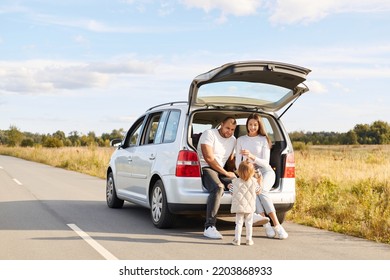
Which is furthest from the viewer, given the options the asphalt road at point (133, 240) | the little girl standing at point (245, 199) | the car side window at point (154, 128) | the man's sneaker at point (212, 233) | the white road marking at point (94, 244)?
the car side window at point (154, 128)

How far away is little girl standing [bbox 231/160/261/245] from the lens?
7.52 m

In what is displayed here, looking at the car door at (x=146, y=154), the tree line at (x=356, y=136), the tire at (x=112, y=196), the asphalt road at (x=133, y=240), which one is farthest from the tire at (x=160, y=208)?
the tree line at (x=356, y=136)

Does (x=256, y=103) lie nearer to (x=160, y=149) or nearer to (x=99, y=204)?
(x=160, y=149)

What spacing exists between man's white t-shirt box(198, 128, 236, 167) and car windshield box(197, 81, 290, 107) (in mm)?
527

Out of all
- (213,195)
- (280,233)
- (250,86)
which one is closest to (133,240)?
(213,195)

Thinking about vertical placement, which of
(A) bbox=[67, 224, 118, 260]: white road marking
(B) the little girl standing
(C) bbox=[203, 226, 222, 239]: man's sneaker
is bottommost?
(A) bbox=[67, 224, 118, 260]: white road marking

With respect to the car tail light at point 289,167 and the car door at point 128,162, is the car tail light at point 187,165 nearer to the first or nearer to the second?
the car tail light at point 289,167

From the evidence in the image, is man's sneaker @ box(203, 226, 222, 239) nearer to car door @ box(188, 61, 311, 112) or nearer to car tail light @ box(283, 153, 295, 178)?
car tail light @ box(283, 153, 295, 178)

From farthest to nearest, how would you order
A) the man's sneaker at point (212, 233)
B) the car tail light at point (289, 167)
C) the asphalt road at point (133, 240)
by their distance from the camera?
1. the car tail light at point (289, 167)
2. the man's sneaker at point (212, 233)
3. the asphalt road at point (133, 240)

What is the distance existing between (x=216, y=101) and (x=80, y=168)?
1802cm

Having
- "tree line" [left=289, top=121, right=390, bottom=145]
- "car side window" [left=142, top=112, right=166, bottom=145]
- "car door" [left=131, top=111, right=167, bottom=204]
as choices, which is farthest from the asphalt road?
"tree line" [left=289, top=121, right=390, bottom=145]

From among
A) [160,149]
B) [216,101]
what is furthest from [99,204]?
[216,101]

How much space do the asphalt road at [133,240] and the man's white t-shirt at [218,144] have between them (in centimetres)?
111

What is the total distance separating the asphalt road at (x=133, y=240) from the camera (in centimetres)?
686
